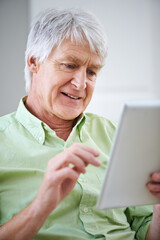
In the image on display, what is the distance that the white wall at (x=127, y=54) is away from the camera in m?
2.07

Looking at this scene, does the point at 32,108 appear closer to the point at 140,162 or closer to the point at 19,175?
the point at 19,175

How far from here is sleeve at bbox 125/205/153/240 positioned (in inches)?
43.9

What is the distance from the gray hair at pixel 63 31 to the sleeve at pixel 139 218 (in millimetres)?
647

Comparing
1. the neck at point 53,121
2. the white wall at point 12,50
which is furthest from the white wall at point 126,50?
the neck at point 53,121

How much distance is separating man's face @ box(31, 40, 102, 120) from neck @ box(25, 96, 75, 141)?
0.10ft

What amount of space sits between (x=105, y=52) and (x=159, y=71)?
1150mm

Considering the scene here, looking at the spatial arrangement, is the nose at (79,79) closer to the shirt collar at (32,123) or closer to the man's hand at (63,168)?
the shirt collar at (32,123)

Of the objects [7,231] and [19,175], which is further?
[19,175]

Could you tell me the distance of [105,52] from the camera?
1.22 metres

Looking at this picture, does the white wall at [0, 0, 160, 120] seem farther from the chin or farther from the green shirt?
the green shirt

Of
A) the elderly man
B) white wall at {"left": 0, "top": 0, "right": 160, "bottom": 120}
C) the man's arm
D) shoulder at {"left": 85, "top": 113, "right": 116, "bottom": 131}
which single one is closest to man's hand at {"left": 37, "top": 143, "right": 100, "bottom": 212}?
the man's arm

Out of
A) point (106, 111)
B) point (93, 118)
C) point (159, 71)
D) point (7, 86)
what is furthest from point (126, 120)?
point (159, 71)

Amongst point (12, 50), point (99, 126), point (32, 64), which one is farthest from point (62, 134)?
point (12, 50)

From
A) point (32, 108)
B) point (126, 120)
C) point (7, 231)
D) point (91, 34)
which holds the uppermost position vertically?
point (91, 34)
